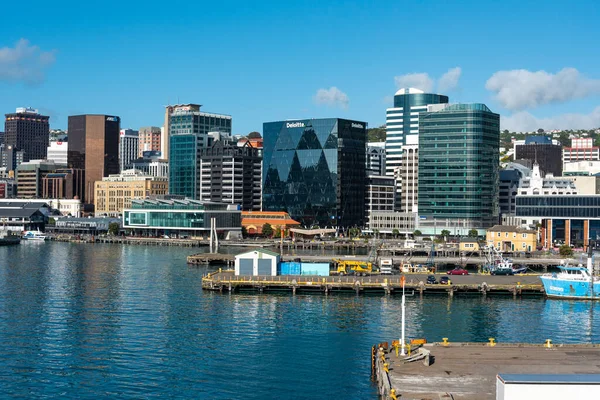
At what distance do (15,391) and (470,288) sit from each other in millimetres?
56065

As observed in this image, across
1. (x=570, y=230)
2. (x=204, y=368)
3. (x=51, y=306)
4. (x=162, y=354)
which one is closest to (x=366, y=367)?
(x=204, y=368)

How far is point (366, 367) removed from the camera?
5612cm

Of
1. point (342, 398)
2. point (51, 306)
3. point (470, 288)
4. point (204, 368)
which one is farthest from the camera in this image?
point (470, 288)

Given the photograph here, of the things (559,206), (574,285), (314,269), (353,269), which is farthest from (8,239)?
(574,285)

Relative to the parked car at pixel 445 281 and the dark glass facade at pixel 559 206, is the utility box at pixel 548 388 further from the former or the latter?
the dark glass facade at pixel 559 206

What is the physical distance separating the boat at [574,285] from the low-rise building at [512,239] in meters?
66.7

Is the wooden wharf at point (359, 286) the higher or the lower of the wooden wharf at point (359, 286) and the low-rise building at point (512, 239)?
the lower

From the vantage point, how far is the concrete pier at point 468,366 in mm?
43625

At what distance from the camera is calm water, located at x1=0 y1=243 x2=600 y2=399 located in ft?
171

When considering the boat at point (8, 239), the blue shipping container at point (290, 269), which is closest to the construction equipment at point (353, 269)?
the blue shipping container at point (290, 269)

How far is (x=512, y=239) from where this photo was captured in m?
162

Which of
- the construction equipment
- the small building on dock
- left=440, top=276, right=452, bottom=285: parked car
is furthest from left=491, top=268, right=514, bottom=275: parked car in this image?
the small building on dock

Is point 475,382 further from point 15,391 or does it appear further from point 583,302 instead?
point 583,302

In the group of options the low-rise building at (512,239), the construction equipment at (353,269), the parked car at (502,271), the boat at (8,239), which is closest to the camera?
the construction equipment at (353,269)
